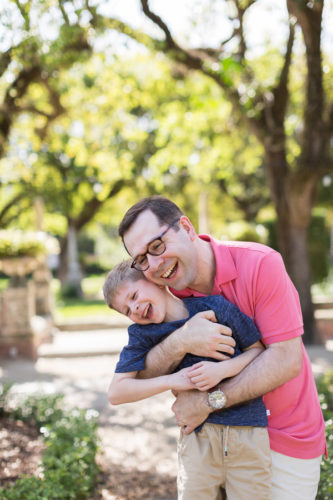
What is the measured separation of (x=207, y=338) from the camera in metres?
1.81

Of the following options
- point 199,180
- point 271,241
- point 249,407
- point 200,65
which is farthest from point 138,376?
point 199,180

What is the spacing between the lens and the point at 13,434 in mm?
4594

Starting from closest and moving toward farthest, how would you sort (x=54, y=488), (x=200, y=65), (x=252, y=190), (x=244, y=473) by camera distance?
1. (x=244, y=473)
2. (x=54, y=488)
3. (x=200, y=65)
4. (x=252, y=190)

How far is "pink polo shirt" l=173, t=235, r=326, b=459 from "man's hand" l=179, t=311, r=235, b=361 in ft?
0.48

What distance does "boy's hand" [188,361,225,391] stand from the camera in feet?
5.94

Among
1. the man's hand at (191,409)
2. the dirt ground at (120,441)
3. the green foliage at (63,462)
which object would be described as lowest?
the dirt ground at (120,441)

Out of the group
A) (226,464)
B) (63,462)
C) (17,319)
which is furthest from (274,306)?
(17,319)

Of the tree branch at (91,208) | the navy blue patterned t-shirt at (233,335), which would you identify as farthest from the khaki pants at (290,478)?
the tree branch at (91,208)

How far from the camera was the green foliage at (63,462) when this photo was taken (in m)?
3.16

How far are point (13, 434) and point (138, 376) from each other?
3159 mm

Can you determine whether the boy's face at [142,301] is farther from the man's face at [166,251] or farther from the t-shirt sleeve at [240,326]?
the t-shirt sleeve at [240,326]

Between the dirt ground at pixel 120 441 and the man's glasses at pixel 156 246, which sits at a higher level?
the man's glasses at pixel 156 246

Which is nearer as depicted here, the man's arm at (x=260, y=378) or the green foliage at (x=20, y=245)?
the man's arm at (x=260, y=378)

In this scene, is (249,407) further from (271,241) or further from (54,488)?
(271,241)
